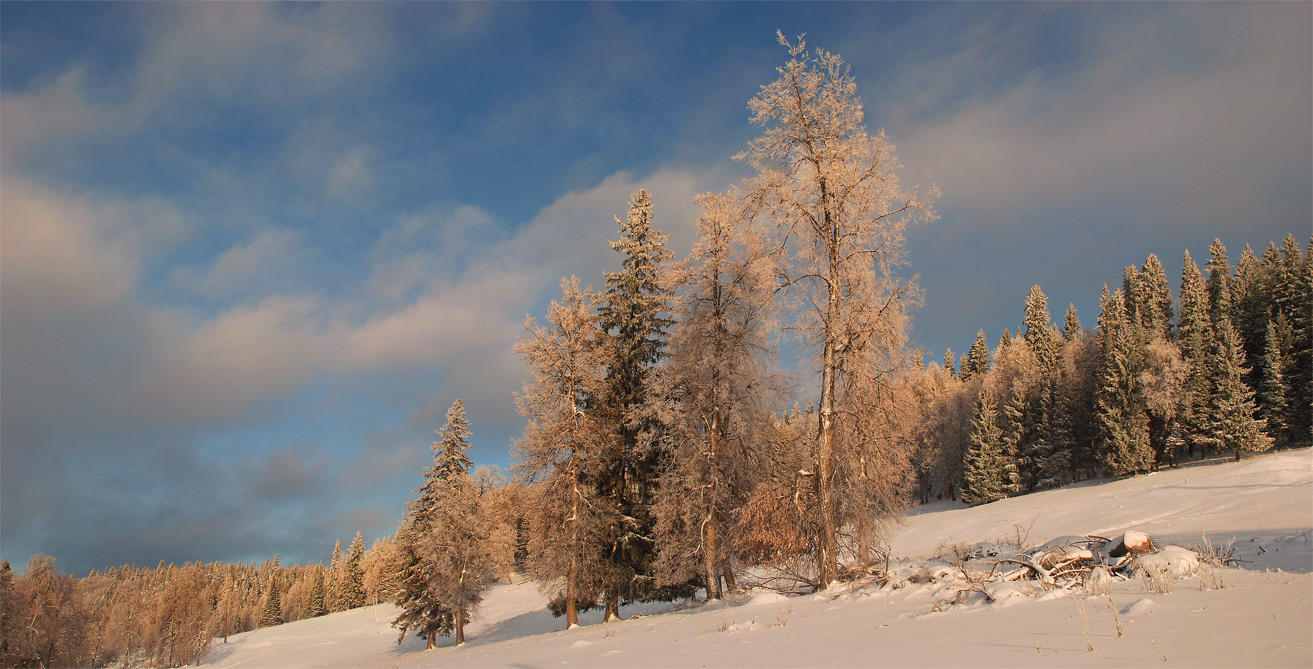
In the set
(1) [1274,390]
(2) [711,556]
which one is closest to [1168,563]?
(2) [711,556]

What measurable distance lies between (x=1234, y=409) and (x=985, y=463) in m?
18.5

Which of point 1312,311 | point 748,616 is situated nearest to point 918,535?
point 748,616

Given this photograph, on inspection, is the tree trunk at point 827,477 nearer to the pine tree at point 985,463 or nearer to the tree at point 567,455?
the tree at point 567,455

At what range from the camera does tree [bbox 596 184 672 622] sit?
865 inches

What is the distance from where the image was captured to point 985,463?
59375 mm

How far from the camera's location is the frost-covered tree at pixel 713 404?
18.6 meters

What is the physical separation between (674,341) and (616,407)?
4.39 metres

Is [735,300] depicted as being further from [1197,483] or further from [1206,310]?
[1206,310]

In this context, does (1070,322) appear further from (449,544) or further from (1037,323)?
(449,544)

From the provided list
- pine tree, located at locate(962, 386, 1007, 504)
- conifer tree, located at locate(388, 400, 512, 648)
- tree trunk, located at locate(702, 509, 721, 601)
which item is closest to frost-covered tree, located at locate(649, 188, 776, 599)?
tree trunk, located at locate(702, 509, 721, 601)

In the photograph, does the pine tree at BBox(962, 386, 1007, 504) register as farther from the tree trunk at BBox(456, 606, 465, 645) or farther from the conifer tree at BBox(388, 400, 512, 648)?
the tree trunk at BBox(456, 606, 465, 645)

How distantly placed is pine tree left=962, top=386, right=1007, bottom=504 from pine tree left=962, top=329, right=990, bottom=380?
31.5 m

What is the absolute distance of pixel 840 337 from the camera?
14047 mm

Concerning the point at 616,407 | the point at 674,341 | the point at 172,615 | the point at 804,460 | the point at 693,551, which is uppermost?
the point at 674,341
